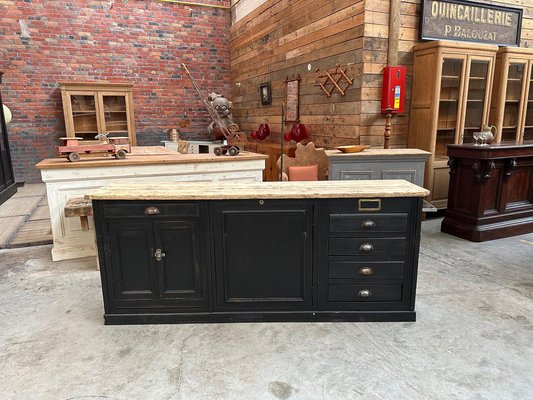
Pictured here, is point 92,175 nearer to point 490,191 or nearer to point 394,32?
point 394,32

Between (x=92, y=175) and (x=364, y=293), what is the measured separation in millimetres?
2636

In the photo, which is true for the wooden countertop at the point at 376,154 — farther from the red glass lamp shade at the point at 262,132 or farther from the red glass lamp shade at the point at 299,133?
the red glass lamp shade at the point at 262,132

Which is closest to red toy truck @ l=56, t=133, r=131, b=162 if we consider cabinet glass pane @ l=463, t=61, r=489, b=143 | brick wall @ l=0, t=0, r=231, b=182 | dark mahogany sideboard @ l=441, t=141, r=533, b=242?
dark mahogany sideboard @ l=441, t=141, r=533, b=242

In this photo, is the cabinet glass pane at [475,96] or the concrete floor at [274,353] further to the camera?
the cabinet glass pane at [475,96]

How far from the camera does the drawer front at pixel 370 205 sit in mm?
2449

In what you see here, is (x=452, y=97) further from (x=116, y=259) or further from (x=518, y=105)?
(x=116, y=259)

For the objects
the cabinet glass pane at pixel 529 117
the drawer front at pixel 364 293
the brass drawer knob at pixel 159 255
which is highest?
the cabinet glass pane at pixel 529 117

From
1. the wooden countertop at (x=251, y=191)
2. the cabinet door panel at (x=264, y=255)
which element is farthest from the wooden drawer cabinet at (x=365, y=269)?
the wooden countertop at (x=251, y=191)

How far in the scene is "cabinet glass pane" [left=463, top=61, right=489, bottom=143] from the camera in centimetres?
495

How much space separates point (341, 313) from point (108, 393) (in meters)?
1.44

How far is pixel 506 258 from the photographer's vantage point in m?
3.70

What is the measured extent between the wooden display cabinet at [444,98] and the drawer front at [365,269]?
270 centimetres

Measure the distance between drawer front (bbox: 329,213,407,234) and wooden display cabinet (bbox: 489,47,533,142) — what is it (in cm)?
383

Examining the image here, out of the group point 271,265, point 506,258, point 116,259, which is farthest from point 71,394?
point 506,258
